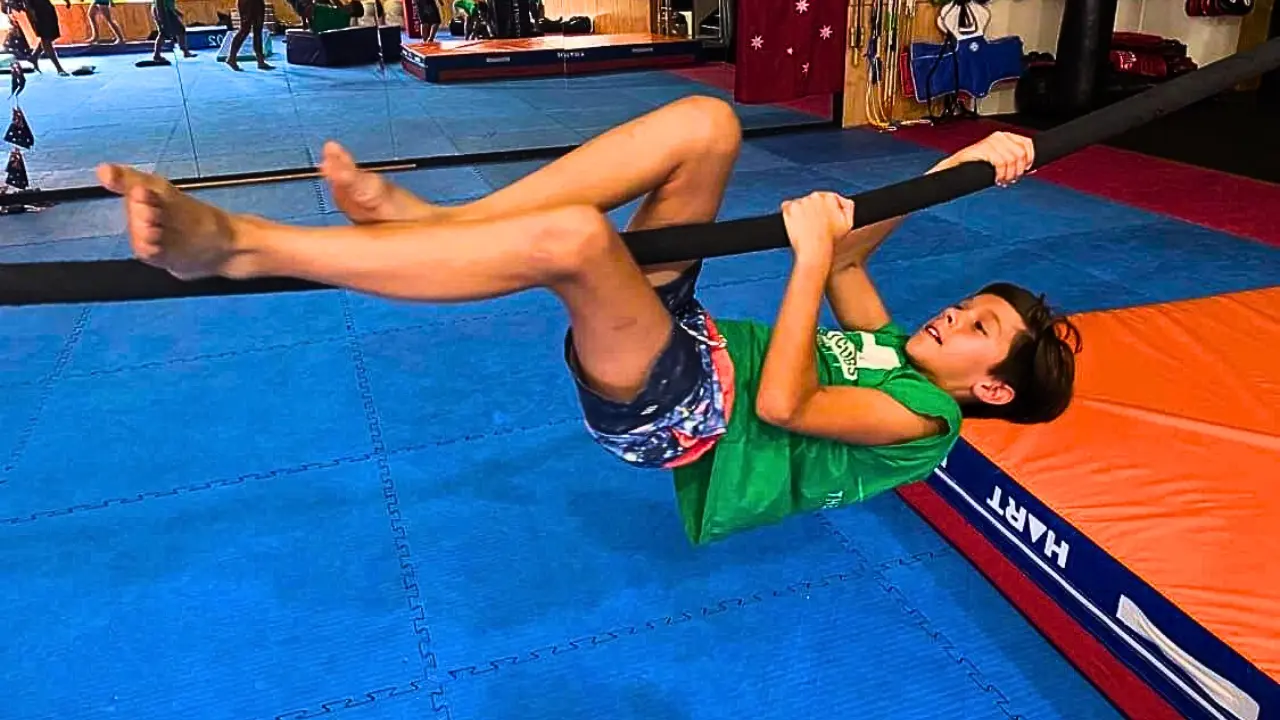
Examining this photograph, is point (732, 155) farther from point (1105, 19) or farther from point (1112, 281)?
point (1105, 19)

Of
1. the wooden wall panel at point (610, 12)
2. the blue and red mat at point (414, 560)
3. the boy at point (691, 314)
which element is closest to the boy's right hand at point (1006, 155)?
the boy at point (691, 314)

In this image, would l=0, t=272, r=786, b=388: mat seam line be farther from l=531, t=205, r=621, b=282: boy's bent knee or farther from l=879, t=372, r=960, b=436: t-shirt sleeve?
l=531, t=205, r=621, b=282: boy's bent knee

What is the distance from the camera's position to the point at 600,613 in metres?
2.51

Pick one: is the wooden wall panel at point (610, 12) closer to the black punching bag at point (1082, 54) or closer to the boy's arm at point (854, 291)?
the black punching bag at point (1082, 54)

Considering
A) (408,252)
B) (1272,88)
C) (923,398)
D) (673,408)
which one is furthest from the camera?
(1272,88)

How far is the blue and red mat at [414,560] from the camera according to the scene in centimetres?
228

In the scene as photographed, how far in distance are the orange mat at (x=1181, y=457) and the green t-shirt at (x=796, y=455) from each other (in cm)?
73

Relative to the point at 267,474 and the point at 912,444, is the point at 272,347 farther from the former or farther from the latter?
the point at 912,444

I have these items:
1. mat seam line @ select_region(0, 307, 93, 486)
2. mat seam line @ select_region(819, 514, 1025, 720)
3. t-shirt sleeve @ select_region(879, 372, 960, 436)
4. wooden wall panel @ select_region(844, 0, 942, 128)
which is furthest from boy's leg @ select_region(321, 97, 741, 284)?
wooden wall panel @ select_region(844, 0, 942, 128)

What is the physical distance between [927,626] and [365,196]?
1.74 m

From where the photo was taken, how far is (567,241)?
143 centimetres

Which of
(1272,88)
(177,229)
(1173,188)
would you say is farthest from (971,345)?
(1272,88)

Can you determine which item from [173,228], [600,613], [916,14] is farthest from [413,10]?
[173,228]

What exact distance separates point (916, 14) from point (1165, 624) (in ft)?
21.3
